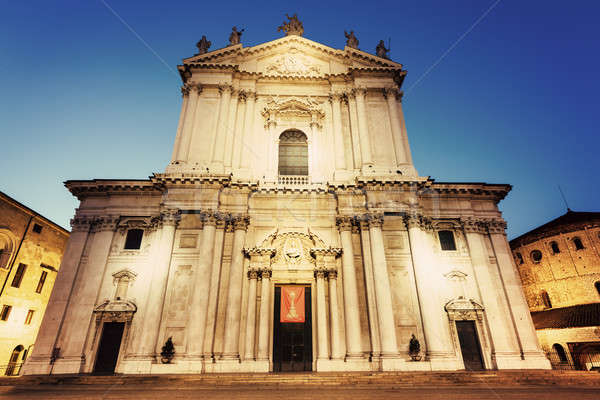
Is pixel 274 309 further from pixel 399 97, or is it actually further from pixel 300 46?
pixel 300 46

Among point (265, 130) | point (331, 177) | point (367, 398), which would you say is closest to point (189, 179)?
point (265, 130)

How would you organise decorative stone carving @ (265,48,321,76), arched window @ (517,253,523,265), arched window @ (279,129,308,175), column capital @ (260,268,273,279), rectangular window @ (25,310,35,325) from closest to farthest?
column capital @ (260,268,273,279) < arched window @ (279,129,308,175) < rectangular window @ (25,310,35,325) < decorative stone carving @ (265,48,321,76) < arched window @ (517,253,523,265)

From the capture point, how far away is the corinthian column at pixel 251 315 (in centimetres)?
1468

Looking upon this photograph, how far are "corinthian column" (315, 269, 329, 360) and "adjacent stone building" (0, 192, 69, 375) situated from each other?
768 inches

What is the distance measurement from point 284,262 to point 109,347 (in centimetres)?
907

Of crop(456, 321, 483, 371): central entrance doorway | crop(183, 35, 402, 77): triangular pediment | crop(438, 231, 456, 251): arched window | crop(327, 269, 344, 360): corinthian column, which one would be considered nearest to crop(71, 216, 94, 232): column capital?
crop(183, 35, 402, 77): triangular pediment

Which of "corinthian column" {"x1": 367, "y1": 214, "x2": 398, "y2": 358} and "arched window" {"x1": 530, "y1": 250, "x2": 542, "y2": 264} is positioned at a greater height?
"arched window" {"x1": 530, "y1": 250, "x2": 542, "y2": 264}

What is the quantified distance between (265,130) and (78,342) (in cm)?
1473

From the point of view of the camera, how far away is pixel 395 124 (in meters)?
20.4

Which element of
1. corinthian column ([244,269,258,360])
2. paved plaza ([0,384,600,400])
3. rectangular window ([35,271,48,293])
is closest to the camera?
paved plaza ([0,384,600,400])

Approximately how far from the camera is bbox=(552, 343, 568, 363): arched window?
70.2 feet

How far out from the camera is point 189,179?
17.1 meters

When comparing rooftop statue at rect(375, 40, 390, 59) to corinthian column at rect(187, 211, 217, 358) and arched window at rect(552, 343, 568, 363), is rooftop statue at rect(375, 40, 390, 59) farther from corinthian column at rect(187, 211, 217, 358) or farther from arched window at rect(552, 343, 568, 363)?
arched window at rect(552, 343, 568, 363)

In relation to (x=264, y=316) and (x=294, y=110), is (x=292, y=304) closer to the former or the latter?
(x=264, y=316)
